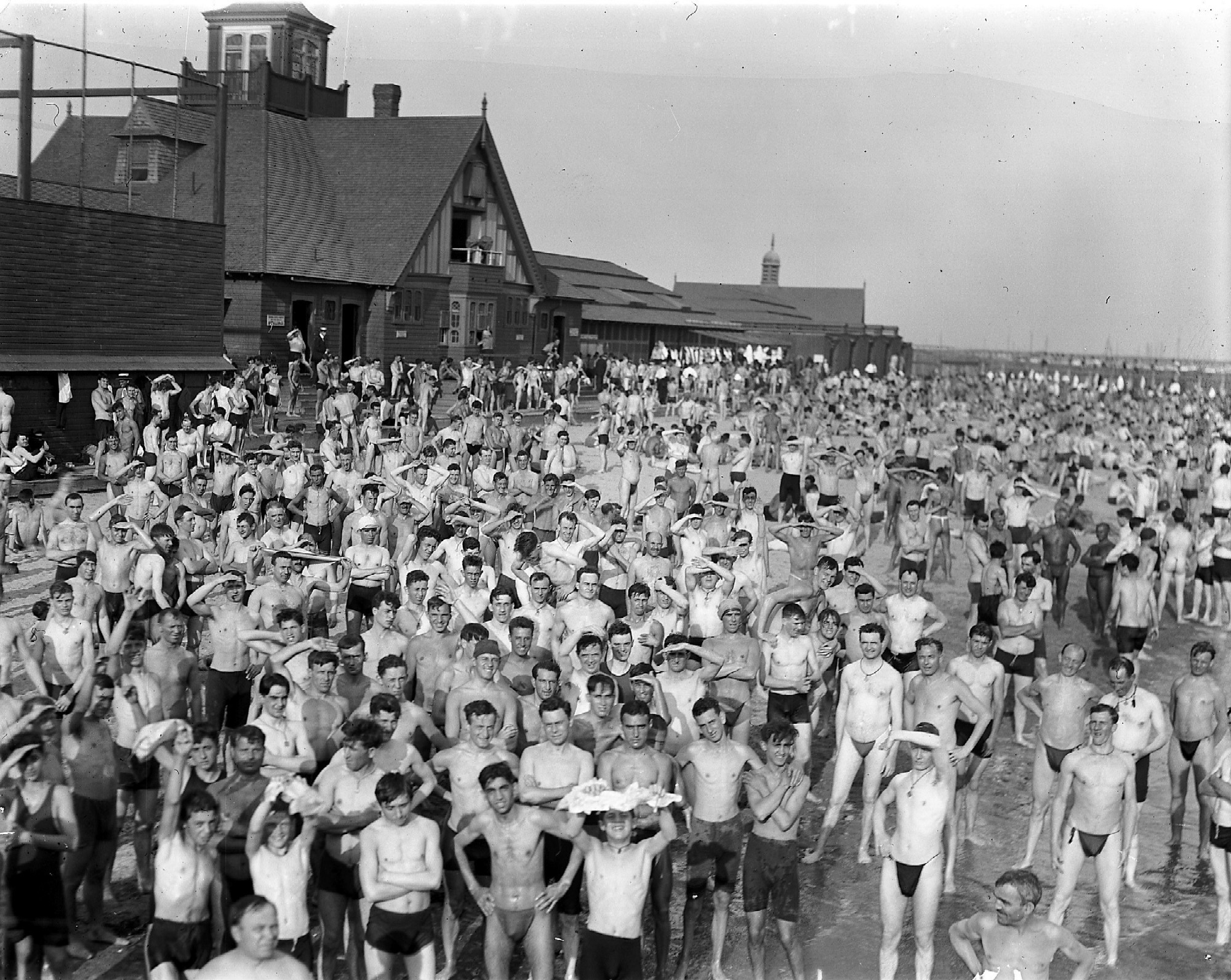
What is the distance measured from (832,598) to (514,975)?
5.14m

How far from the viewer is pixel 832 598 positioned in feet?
37.4

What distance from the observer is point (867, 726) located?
9055mm

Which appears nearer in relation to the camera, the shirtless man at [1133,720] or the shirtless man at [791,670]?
the shirtless man at [1133,720]

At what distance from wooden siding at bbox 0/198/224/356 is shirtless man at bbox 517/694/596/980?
53.4 ft

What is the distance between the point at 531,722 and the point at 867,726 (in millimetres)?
2361

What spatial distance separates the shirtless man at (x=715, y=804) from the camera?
7426 mm

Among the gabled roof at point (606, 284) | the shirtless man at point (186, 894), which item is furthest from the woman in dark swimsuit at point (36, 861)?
the gabled roof at point (606, 284)

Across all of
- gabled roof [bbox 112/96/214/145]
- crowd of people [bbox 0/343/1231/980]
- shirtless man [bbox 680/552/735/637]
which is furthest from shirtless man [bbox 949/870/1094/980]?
gabled roof [bbox 112/96/214/145]

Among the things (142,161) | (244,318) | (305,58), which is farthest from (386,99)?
(244,318)

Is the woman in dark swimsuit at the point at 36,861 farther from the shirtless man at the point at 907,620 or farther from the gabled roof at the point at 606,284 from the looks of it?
the gabled roof at the point at 606,284

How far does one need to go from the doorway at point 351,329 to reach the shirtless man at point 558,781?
29.0 metres

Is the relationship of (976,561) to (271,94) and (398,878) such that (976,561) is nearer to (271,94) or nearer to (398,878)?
(398,878)

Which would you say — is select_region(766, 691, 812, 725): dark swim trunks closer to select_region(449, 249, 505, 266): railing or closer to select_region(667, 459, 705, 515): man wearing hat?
select_region(667, 459, 705, 515): man wearing hat

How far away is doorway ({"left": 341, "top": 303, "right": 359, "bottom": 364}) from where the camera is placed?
35.2 metres
